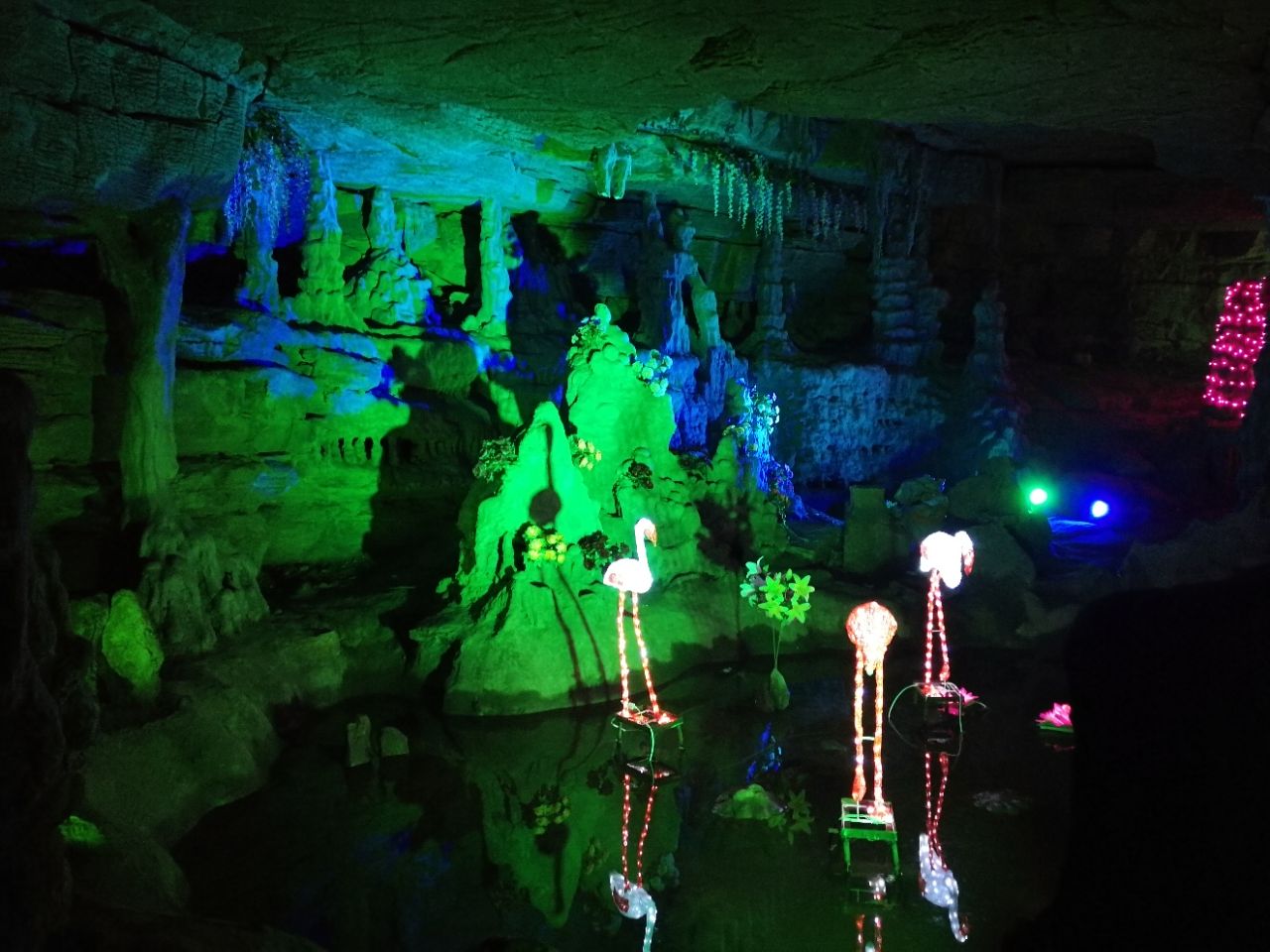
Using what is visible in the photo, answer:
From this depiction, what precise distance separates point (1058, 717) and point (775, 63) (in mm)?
8166

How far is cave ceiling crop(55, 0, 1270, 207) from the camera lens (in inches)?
359

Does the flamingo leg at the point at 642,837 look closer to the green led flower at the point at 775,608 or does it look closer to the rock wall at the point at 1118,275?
the green led flower at the point at 775,608

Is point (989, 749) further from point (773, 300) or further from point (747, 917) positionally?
point (773, 300)

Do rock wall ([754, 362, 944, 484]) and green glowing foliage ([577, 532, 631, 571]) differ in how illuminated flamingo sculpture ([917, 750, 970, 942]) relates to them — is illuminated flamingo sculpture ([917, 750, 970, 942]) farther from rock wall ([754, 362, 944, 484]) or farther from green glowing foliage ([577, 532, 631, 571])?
rock wall ([754, 362, 944, 484])

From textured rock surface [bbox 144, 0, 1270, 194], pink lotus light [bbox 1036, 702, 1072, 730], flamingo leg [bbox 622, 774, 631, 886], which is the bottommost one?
flamingo leg [bbox 622, 774, 631, 886]

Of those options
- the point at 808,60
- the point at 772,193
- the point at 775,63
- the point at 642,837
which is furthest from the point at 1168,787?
the point at 772,193

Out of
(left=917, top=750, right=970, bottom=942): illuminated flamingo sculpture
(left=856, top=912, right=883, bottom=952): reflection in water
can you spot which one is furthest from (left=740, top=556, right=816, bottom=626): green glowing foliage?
(left=856, top=912, right=883, bottom=952): reflection in water

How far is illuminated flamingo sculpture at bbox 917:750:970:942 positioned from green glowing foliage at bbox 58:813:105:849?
6.24 metres


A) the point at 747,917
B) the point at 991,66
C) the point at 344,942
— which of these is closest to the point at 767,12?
the point at 991,66

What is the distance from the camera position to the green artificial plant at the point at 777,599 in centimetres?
1219

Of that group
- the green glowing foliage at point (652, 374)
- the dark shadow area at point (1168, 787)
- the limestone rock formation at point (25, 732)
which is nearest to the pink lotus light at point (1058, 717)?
the dark shadow area at point (1168, 787)

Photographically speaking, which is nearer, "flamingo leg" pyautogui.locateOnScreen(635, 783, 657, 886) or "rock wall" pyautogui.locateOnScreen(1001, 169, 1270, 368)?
"flamingo leg" pyautogui.locateOnScreen(635, 783, 657, 886)

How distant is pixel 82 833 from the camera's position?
21.2 ft

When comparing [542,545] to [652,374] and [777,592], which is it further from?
[652,374]
